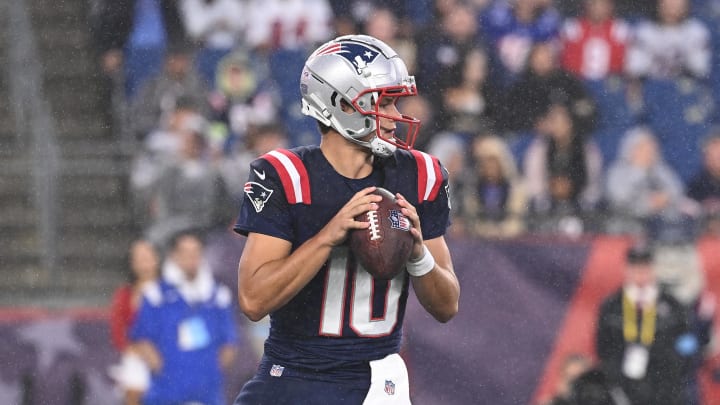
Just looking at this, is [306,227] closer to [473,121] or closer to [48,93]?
[473,121]

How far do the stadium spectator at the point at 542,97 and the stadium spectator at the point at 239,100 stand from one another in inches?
63.4

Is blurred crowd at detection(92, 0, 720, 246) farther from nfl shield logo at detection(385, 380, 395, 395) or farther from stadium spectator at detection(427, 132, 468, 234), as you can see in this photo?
nfl shield logo at detection(385, 380, 395, 395)

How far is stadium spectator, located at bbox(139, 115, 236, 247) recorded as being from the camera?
7.33 m

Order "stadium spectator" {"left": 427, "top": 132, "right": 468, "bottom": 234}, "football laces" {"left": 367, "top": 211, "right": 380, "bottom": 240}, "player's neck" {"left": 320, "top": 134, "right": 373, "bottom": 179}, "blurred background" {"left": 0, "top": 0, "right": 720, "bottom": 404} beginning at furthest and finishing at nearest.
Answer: "stadium spectator" {"left": 427, "top": 132, "right": 468, "bottom": 234} < "blurred background" {"left": 0, "top": 0, "right": 720, "bottom": 404} < "player's neck" {"left": 320, "top": 134, "right": 373, "bottom": 179} < "football laces" {"left": 367, "top": 211, "right": 380, "bottom": 240}

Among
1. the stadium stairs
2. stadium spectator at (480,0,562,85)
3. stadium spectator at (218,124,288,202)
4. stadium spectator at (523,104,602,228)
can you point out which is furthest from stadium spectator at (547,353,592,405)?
the stadium stairs

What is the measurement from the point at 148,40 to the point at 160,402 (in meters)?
2.80

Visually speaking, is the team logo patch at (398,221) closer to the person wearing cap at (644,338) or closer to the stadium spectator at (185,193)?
the person wearing cap at (644,338)

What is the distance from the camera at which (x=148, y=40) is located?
335 inches

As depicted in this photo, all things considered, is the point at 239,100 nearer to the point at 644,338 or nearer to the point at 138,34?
the point at 138,34

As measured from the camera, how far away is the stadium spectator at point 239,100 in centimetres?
811

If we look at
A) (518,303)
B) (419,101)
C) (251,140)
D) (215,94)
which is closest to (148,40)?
(215,94)

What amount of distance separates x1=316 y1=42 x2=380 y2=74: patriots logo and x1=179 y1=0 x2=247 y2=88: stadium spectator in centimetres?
501

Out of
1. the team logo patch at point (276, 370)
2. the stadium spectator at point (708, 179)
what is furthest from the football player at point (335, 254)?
the stadium spectator at point (708, 179)

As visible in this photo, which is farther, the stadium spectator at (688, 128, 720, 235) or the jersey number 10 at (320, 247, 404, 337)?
the stadium spectator at (688, 128, 720, 235)
